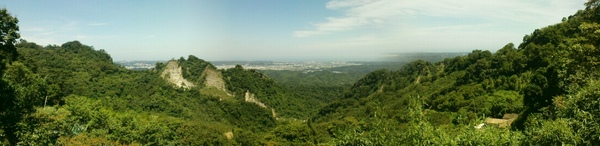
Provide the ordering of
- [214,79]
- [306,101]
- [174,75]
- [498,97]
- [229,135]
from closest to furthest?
[498,97] → [229,135] → [174,75] → [214,79] → [306,101]

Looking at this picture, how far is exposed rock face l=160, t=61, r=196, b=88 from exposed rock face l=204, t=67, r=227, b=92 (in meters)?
4.58

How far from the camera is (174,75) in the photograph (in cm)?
9481

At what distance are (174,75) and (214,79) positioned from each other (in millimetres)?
11160

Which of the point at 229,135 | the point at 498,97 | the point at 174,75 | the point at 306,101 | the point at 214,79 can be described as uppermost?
the point at 174,75

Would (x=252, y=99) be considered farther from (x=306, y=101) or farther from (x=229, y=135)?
(x=229, y=135)

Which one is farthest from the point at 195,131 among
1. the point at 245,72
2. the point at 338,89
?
the point at 338,89

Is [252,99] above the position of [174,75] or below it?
below

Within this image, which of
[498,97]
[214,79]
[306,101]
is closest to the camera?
[498,97]

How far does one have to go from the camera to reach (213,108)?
83062 millimetres

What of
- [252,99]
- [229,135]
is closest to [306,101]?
[252,99]

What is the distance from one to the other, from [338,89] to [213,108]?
83.1 metres

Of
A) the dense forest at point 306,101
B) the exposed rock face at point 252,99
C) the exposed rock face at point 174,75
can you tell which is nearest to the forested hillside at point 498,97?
the dense forest at point 306,101

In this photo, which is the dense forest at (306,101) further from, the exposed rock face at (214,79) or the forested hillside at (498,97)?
Result: the exposed rock face at (214,79)

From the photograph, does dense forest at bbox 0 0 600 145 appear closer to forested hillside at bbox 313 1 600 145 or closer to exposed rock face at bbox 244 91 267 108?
forested hillside at bbox 313 1 600 145
